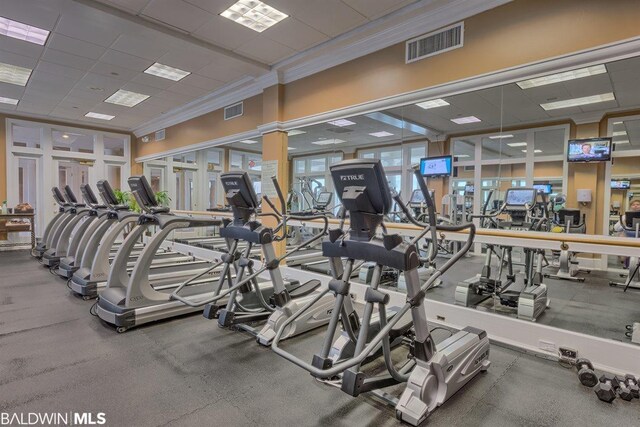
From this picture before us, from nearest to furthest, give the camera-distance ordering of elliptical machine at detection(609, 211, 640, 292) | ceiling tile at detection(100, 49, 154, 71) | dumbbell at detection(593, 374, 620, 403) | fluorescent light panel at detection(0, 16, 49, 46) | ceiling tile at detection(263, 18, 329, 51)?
dumbbell at detection(593, 374, 620, 403)
elliptical machine at detection(609, 211, 640, 292)
ceiling tile at detection(263, 18, 329, 51)
fluorescent light panel at detection(0, 16, 49, 46)
ceiling tile at detection(100, 49, 154, 71)

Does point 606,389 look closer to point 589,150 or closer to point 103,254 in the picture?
point 589,150

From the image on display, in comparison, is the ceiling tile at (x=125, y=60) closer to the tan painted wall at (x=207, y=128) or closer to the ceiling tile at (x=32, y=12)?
the ceiling tile at (x=32, y=12)

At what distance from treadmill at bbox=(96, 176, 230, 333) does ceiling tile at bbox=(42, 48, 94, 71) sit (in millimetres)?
3132

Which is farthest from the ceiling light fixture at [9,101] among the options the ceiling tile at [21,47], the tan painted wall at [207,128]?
the ceiling tile at [21,47]

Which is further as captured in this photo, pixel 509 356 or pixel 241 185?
pixel 241 185

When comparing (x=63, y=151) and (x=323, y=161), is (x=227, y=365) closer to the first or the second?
(x=323, y=161)

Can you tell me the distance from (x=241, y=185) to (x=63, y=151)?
9.50 meters

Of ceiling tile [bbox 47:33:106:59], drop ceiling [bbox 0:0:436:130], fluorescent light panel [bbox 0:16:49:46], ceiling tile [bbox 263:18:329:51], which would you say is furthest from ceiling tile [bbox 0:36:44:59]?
ceiling tile [bbox 263:18:329:51]

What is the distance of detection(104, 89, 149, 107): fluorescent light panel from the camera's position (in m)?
7.23

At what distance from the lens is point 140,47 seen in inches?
195

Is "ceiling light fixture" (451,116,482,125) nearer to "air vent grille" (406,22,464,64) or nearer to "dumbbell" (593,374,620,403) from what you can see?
"air vent grille" (406,22,464,64)

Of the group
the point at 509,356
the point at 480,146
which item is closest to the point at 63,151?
the point at 480,146

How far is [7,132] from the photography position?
877 centimetres

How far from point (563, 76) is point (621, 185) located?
4.11 ft
